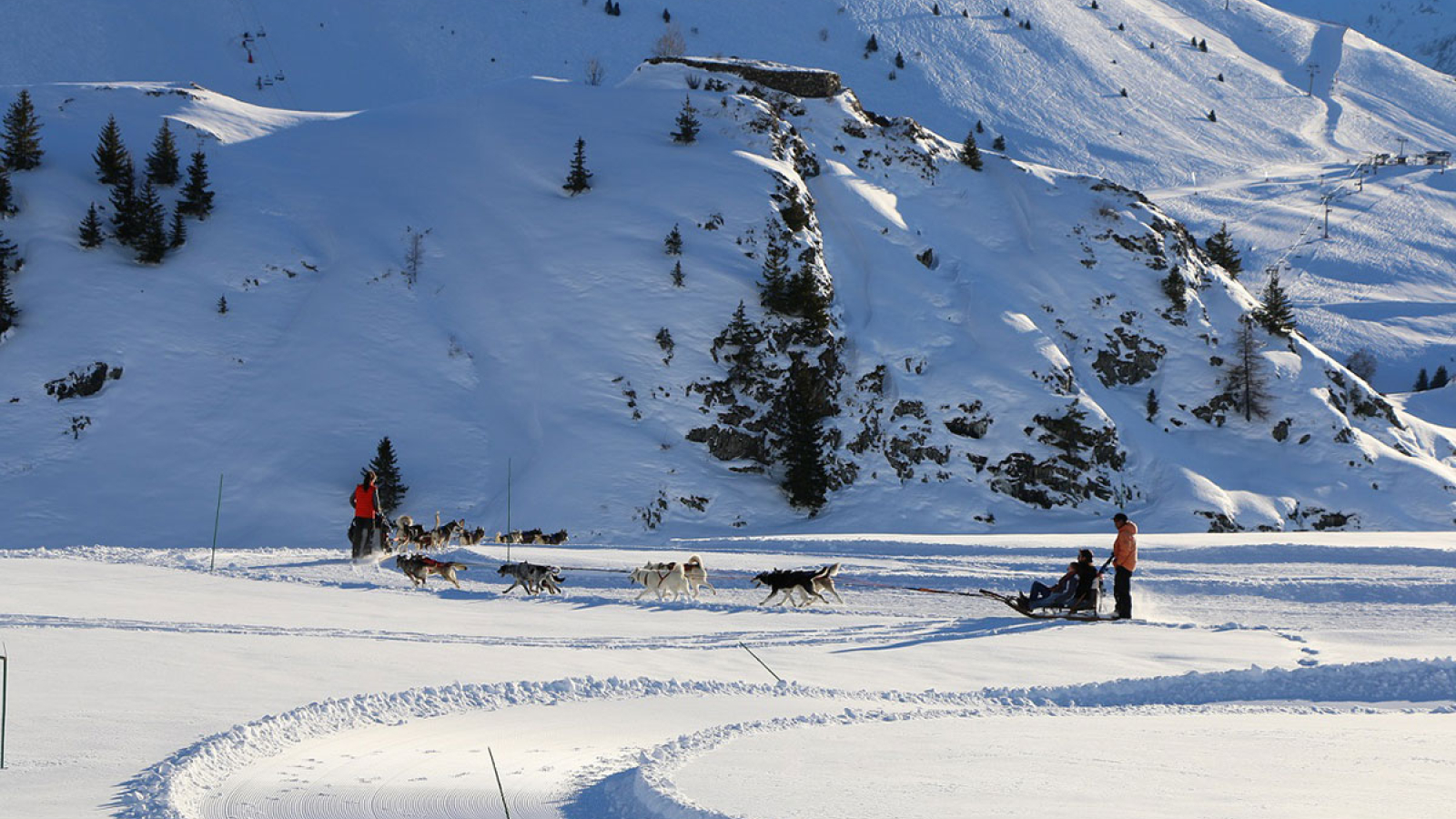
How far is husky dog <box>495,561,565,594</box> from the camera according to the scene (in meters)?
16.8

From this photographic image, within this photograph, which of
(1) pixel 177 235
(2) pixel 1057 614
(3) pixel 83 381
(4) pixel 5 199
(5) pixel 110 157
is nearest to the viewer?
(2) pixel 1057 614

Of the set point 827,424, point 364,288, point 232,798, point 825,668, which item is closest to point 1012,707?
point 825,668

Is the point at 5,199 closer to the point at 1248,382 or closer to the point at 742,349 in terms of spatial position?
the point at 742,349

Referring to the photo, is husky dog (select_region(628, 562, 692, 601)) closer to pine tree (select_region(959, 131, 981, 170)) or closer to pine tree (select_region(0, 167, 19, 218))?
pine tree (select_region(0, 167, 19, 218))

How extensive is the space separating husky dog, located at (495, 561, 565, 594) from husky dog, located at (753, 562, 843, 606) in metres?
3.05

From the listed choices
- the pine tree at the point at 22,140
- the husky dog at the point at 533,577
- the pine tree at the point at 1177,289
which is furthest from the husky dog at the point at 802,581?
the pine tree at the point at 22,140

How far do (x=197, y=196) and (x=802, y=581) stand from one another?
2845 centimetres

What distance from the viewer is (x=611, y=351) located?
3362 centimetres

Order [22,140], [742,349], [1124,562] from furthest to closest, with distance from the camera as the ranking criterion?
[22,140] < [742,349] < [1124,562]

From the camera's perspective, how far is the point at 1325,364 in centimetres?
3938

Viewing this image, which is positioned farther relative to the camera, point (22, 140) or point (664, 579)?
point (22, 140)

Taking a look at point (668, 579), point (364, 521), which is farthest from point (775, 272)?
point (668, 579)

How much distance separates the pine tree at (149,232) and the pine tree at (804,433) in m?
19.1

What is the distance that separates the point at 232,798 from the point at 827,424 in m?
27.2
